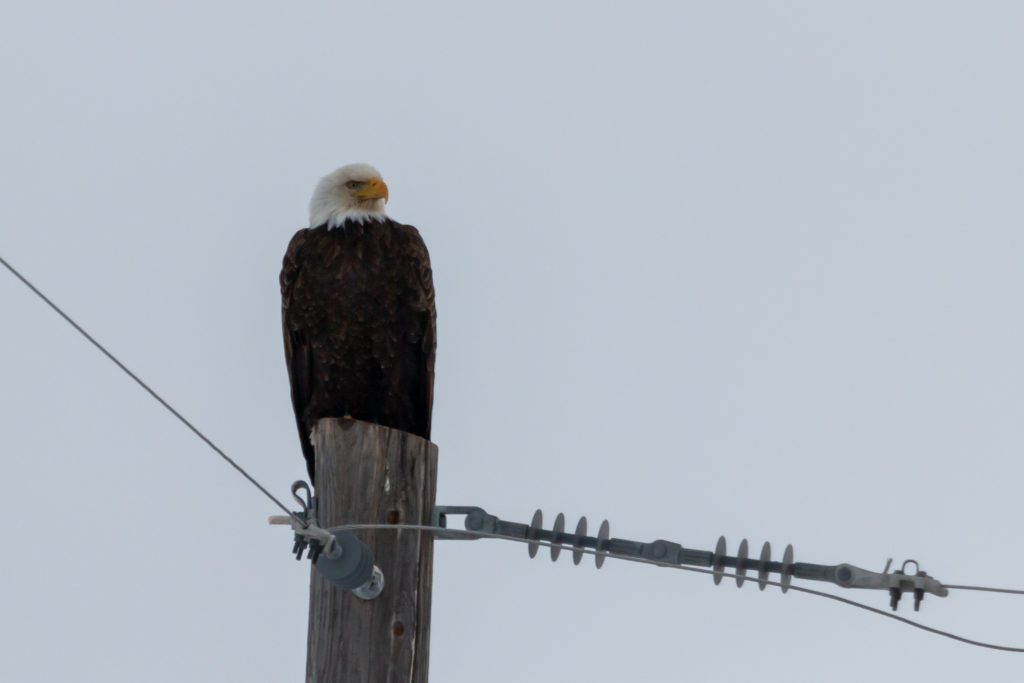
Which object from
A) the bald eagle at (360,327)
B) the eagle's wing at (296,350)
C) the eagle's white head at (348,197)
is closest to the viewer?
the bald eagle at (360,327)

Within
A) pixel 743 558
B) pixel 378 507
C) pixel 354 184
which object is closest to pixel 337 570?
pixel 378 507

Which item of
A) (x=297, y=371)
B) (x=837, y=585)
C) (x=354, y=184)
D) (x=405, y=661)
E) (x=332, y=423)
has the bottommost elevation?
(x=405, y=661)

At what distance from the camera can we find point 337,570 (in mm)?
3453

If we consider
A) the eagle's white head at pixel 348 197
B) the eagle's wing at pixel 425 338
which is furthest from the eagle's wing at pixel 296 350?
the eagle's wing at pixel 425 338

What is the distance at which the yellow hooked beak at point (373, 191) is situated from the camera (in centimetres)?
647

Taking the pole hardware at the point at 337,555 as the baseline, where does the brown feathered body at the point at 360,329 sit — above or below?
above

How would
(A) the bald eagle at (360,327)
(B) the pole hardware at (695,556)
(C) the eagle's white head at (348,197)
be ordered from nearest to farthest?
(B) the pole hardware at (695,556)
(A) the bald eagle at (360,327)
(C) the eagle's white head at (348,197)

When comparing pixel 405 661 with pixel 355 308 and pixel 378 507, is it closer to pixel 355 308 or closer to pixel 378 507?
pixel 378 507

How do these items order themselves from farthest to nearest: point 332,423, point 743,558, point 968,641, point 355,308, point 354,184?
point 354,184 < point 355,308 < point 332,423 < point 743,558 < point 968,641

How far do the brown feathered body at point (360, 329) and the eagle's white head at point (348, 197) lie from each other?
0.60ft

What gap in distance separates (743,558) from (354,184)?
341 cm

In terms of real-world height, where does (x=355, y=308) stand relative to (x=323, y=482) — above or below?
above

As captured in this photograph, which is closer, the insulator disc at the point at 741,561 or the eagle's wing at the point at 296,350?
the insulator disc at the point at 741,561

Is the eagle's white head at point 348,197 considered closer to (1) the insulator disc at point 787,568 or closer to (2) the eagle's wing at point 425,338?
(2) the eagle's wing at point 425,338
